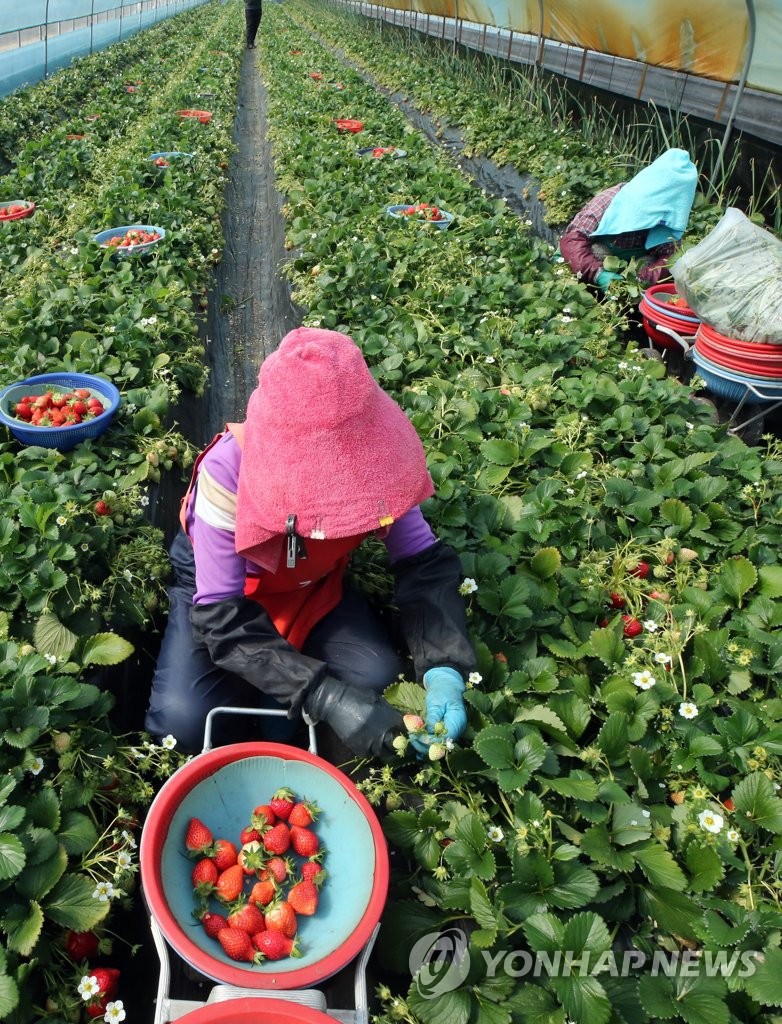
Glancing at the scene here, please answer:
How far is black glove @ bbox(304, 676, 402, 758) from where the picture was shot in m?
1.86

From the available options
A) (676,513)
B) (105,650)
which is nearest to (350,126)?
(676,513)

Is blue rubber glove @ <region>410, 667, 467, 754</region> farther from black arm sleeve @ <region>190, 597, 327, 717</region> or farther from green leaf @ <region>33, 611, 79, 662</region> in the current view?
green leaf @ <region>33, 611, 79, 662</region>

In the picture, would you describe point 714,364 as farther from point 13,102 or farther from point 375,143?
point 13,102

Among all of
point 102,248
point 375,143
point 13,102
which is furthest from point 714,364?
point 13,102

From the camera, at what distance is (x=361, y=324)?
411cm

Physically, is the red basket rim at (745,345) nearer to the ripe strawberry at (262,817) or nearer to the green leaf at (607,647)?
the green leaf at (607,647)

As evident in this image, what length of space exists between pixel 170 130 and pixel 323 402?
26.0 feet

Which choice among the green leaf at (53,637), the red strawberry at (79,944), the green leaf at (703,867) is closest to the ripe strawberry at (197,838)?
the red strawberry at (79,944)

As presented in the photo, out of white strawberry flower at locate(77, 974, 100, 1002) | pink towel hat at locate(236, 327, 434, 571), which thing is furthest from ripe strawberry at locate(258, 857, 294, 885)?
pink towel hat at locate(236, 327, 434, 571)

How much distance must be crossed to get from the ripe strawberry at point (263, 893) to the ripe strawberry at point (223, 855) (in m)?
0.09

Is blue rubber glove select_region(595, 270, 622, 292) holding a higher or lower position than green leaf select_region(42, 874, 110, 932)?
higher

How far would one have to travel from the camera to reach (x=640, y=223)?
441 cm

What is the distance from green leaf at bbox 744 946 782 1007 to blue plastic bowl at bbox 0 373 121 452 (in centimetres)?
267

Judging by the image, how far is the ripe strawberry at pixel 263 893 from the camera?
161 cm
